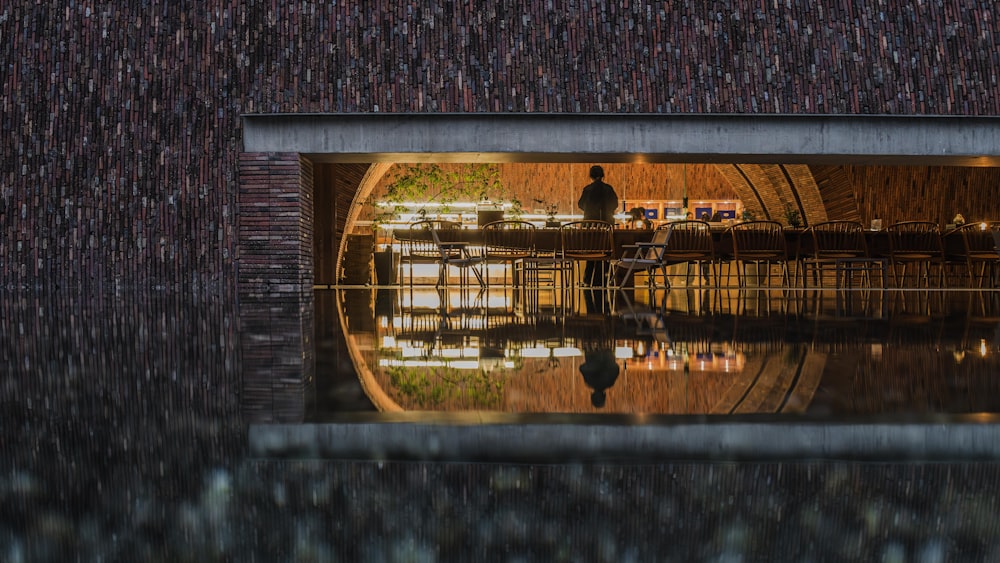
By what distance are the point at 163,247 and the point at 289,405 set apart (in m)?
7.86

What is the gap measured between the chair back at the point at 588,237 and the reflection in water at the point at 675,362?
5.33 metres

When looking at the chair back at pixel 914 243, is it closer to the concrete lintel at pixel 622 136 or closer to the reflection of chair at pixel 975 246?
the reflection of chair at pixel 975 246


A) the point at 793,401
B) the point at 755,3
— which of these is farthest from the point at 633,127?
the point at 793,401

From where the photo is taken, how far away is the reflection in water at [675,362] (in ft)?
8.46

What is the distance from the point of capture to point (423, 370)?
3.33 meters

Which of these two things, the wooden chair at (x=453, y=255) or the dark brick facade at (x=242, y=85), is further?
the wooden chair at (x=453, y=255)

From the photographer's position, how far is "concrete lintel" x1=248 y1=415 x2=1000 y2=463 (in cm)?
192

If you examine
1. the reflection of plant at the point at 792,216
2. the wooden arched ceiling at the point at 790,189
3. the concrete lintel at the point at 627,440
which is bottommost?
the concrete lintel at the point at 627,440

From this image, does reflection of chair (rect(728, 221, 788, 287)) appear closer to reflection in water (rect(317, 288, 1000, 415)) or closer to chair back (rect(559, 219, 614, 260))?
chair back (rect(559, 219, 614, 260))

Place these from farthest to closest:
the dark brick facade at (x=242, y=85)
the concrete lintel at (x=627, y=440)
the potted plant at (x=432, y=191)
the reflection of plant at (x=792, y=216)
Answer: the potted plant at (x=432, y=191)
the reflection of plant at (x=792, y=216)
the dark brick facade at (x=242, y=85)
the concrete lintel at (x=627, y=440)

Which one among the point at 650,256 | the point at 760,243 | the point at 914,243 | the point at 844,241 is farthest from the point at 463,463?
the point at 914,243

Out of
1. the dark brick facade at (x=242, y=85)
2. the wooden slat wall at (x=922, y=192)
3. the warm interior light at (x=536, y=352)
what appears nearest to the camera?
the warm interior light at (x=536, y=352)

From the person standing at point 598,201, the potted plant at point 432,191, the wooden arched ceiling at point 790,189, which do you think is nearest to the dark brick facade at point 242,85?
the person standing at point 598,201

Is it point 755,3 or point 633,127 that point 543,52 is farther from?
point 755,3
